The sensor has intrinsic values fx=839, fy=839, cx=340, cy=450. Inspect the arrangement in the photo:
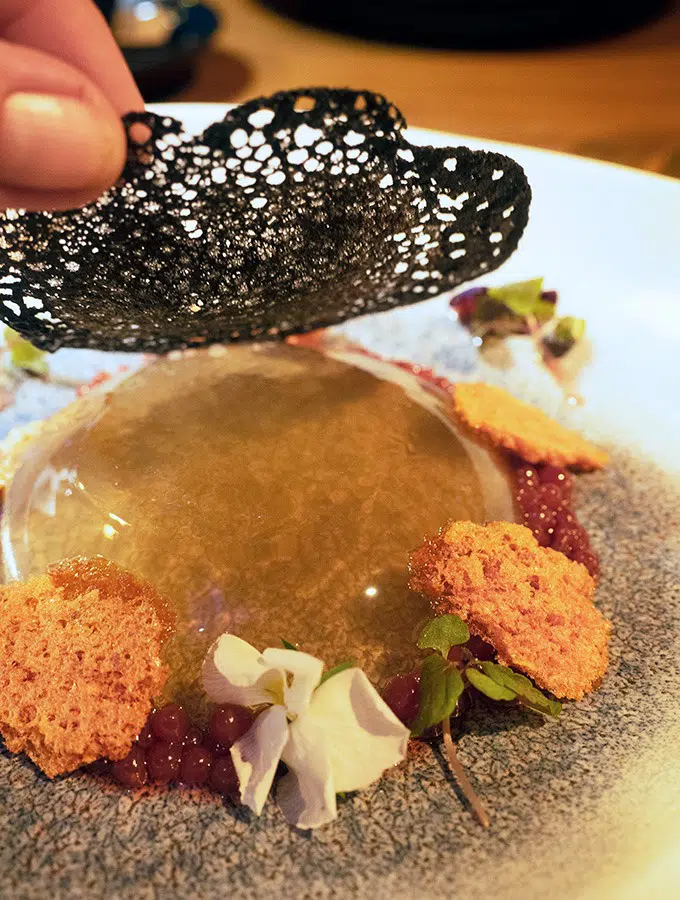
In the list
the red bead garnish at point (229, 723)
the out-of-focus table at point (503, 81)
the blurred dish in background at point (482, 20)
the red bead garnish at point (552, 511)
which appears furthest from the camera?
the blurred dish in background at point (482, 20)

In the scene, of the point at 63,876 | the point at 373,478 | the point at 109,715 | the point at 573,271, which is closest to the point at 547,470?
the point at 373,478

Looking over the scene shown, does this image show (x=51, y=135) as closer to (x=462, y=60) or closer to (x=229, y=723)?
(x=229, y=723)

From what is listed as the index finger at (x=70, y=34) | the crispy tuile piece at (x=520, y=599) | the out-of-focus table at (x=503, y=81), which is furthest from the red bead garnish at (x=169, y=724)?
the out-of-focus table at (x=503, y=81)

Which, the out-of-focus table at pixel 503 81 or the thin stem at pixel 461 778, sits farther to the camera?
the out-of-focus table at pixel 503 81

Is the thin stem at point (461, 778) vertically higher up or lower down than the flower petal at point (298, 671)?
lower down

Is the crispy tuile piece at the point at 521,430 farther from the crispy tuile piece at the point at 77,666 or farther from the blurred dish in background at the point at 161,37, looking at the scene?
the blurred dish in background at the point at 161,37

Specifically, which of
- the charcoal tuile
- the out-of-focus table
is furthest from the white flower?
the out-of-focus table

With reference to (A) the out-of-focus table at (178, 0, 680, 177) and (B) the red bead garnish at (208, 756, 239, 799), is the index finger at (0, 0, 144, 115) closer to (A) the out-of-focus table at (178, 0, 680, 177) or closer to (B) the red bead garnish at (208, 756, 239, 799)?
(B) the red bead garnish at (208, 756, 239, 799)
